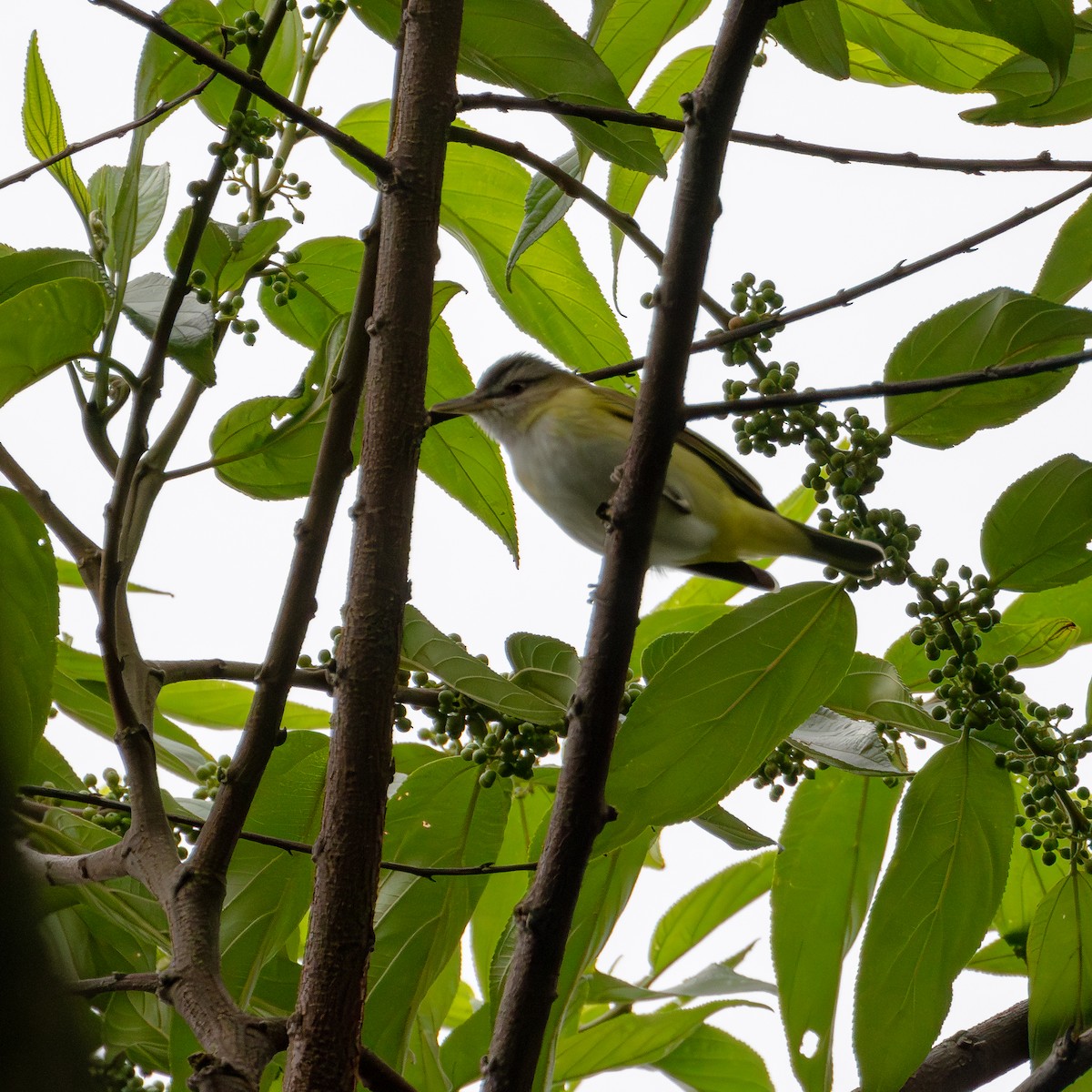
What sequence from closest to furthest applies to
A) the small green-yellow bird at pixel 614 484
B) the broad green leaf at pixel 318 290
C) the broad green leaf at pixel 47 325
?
1. the broad green leaf at pixel 47 325
2. the broad green leaf at pixel 318 290
3. the small green-yellow bird at pixel 614 484

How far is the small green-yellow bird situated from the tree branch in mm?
1329

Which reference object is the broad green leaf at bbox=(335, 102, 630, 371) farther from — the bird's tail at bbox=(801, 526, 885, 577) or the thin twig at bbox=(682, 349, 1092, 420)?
the thin twig at bbox=(682, 349, 1092, 420)

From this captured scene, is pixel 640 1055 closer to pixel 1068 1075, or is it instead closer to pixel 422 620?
pixel 1068 1075

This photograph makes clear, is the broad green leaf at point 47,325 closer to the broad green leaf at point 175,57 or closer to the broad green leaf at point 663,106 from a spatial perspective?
the broad green leaf at point 175,57

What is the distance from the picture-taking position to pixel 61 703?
176 centimetres

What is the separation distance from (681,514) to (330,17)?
128 centimetres

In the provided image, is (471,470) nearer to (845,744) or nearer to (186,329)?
(186,329)

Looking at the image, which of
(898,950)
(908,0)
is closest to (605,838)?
(898,950)

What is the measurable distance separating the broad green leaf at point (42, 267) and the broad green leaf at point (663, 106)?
0.79 meters

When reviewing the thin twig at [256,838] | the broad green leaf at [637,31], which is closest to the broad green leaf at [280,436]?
the thin twig at [256,838]

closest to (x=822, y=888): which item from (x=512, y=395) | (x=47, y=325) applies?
(x=47, y=325)

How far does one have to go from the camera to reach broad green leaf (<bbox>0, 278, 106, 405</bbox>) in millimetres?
1366

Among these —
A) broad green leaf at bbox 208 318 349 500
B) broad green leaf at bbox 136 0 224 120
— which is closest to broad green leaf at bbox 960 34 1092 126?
broad green leaf at bbox 208 318 349 500

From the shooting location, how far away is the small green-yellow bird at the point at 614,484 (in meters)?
2.66
